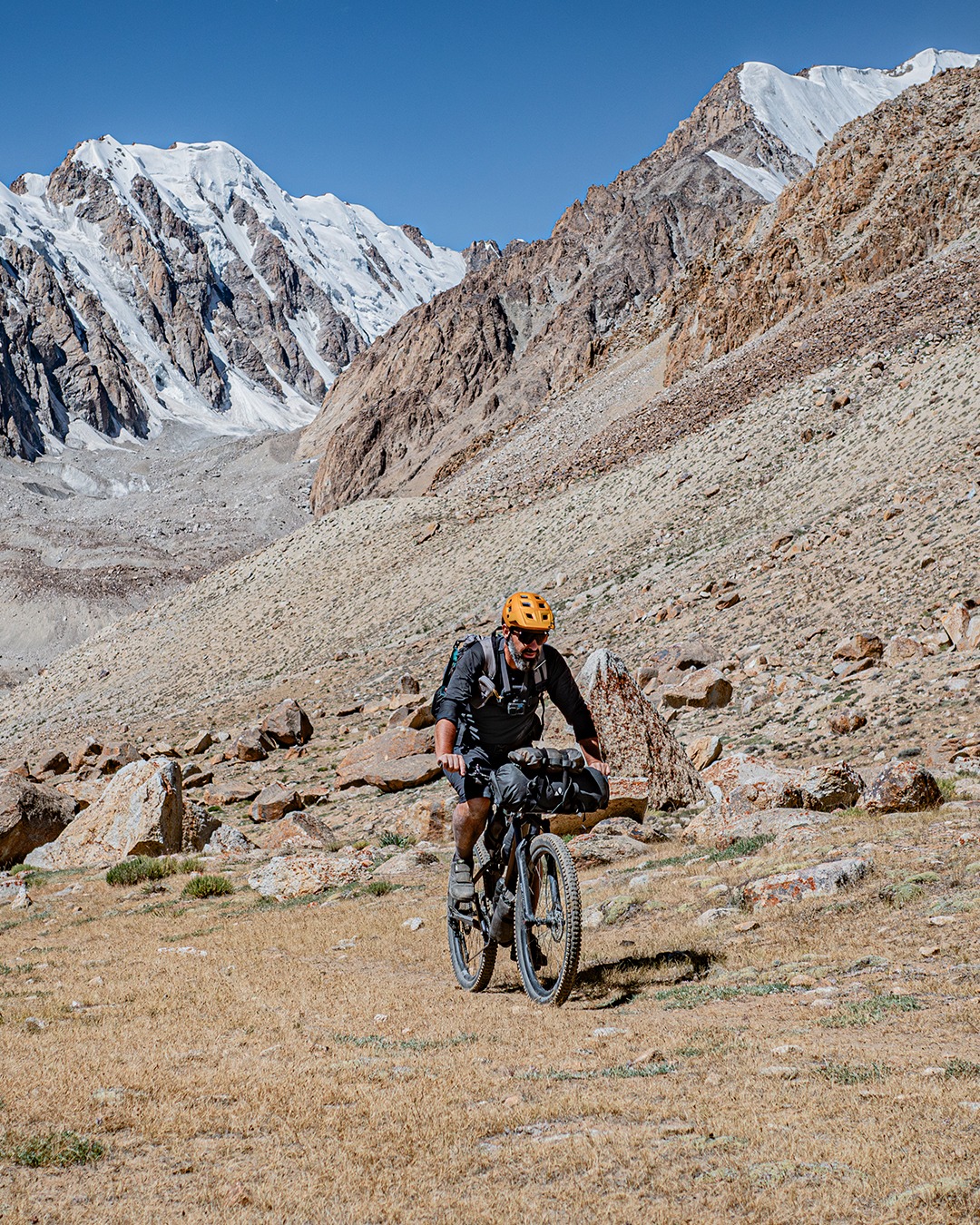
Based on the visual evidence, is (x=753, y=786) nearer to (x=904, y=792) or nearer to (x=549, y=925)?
(x=904, y=792)

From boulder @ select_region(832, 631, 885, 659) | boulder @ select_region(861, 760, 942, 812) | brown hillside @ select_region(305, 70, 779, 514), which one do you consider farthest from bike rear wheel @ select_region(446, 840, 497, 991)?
brown hillside @ select_region(305, 70, 779, 514)

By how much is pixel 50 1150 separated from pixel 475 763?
11.1ft

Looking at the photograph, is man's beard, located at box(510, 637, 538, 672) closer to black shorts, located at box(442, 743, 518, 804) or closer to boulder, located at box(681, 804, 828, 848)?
black shorts, located at box(442, 743, 518, 804)

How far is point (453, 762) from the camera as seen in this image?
20.6 ft

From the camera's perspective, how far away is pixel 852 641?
16203 mm

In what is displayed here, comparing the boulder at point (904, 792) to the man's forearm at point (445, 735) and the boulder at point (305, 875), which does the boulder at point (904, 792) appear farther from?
the boulder at point (305, 875)

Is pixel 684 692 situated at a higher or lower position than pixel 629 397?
lower

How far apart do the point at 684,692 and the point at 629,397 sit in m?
40.5

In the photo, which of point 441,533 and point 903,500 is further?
point 441,533

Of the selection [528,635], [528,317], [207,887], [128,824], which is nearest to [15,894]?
[128,824]

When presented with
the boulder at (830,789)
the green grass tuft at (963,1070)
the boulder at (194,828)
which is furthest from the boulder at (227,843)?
the green grass tuft at (963,1070)

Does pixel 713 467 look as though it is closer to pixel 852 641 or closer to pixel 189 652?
pixel 852 641

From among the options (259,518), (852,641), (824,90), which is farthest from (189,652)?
(824,90)

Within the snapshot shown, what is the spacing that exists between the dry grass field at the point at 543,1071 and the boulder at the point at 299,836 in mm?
5132
